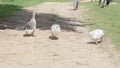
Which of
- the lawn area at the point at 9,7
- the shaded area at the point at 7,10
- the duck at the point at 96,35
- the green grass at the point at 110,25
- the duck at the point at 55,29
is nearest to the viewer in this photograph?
the duck at the point at 96,35

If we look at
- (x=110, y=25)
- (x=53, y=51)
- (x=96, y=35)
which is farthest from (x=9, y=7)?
(x=53, y=51)

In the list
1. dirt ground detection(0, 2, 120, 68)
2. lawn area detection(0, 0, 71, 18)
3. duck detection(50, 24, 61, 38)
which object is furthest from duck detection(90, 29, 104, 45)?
lawn area detection(0, 0, 71, 18)

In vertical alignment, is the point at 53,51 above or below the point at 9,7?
above

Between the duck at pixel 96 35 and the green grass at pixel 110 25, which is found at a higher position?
the duck at pixel 96 35

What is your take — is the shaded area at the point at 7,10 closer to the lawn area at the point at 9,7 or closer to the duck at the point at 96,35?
the lawn area at the point at 9,7

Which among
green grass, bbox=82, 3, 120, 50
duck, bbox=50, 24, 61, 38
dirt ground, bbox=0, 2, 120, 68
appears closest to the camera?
dirt ground, bbox=0, 2, 120, 68

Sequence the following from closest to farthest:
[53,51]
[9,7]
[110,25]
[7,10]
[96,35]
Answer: [53,51], [96,35], [110,25], [7,10], [9,7]

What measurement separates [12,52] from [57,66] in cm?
224

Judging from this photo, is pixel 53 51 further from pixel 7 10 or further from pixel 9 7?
pixel 9 7

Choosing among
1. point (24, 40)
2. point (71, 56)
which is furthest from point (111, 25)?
point (71, 56)

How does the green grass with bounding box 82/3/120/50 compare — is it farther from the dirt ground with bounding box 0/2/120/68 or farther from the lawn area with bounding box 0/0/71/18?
the lawn area with bounding box 0/0/71/18

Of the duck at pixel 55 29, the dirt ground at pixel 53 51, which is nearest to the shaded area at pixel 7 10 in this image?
the dirt ground at pixel 53 51

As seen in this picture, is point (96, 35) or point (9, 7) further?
point (9, 7)

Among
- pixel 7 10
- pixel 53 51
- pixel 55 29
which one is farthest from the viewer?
pixel 7 10
